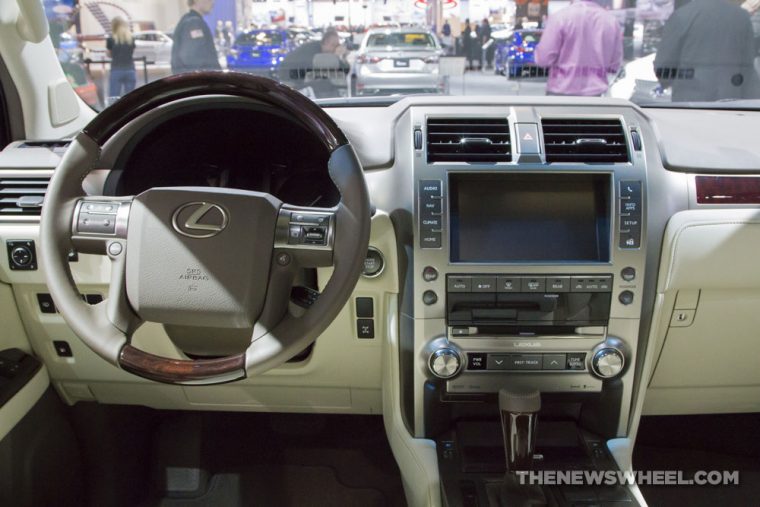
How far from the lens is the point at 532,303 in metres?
1.68

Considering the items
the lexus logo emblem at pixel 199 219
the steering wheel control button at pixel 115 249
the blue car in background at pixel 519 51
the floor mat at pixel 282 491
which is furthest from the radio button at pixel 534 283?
the blue car in background at pixel 519 51

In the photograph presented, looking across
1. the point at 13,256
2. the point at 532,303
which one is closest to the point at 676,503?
the point at 532,303

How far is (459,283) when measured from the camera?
64.6 inches

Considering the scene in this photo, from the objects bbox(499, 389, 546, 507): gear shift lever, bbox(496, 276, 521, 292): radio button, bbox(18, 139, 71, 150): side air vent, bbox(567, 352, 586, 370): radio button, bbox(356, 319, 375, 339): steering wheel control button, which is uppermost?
bbox(18, 139, 71, 150): side air vent

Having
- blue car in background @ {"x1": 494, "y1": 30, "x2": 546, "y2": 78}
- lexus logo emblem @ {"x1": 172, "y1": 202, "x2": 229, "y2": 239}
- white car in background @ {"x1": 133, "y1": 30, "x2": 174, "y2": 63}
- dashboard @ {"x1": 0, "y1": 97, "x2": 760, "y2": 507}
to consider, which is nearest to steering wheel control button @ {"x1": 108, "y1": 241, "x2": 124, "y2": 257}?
lexus logo emblem @ {"x1": 172, "y1": 202, "x2": 229, "y2": 239}

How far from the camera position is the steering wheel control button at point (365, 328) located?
1.83 meters

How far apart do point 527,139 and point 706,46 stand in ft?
5.70

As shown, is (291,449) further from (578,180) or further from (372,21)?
(372,21)

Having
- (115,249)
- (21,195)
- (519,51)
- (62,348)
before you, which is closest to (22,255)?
(21,195)

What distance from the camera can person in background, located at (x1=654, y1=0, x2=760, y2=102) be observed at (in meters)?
2.74

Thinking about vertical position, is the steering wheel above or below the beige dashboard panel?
above

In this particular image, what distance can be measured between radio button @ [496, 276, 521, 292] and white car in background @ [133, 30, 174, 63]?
2152mm

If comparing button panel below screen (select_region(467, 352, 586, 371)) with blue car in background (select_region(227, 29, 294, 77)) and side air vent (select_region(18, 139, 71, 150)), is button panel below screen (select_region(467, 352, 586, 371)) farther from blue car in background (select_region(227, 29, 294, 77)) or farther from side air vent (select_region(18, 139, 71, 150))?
blue car in background (select_region(227, 29, 294, 77))

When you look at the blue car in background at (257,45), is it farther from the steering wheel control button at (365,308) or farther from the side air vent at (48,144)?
the steering wheel control button at (365,308)
